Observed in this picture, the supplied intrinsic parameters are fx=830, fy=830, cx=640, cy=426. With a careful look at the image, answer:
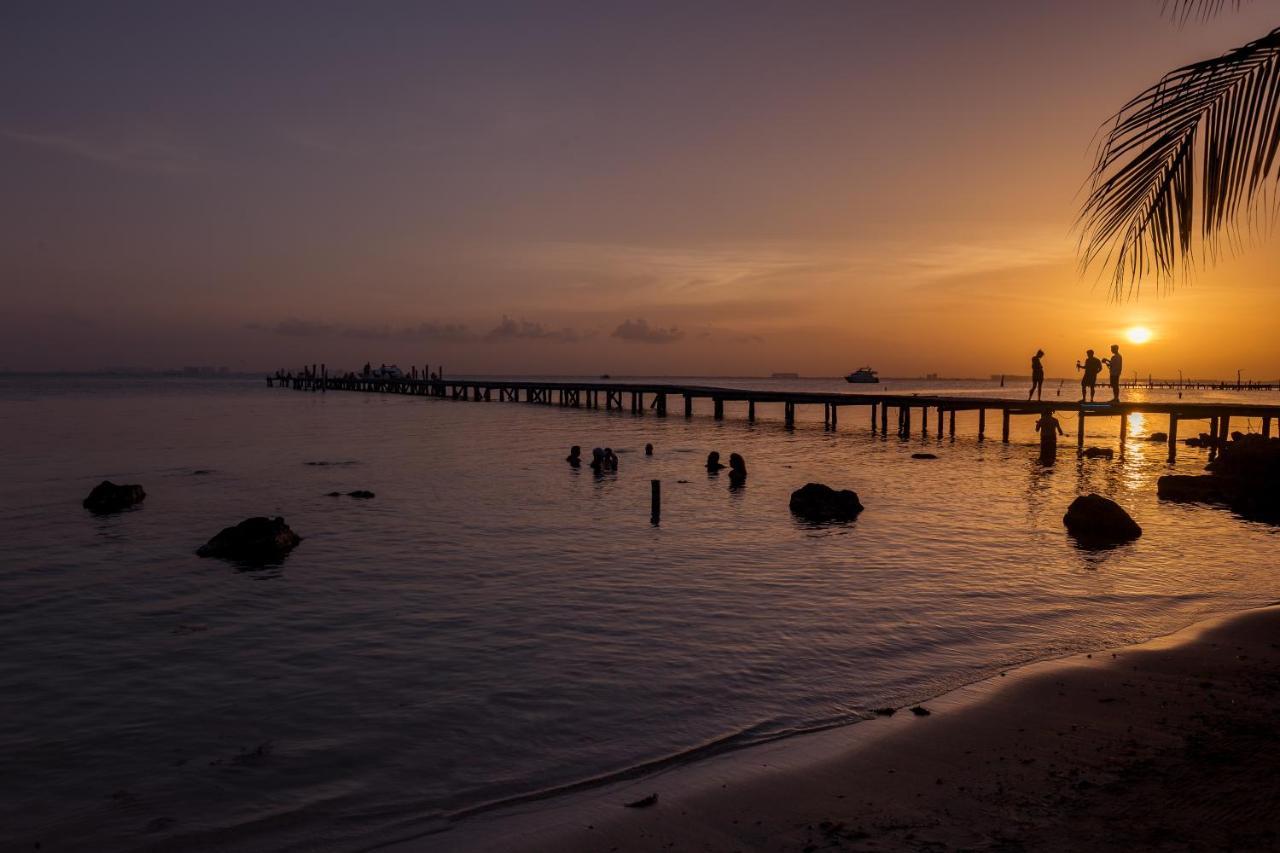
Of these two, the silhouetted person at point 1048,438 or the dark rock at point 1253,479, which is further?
the silhouetted person at point 1048,438

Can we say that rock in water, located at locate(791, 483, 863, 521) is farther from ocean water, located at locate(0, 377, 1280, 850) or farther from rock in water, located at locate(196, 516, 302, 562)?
rock in water, located at locate(196, 516, 302, 562)

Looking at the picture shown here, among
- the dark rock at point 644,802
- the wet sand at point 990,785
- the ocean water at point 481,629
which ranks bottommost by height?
the ocean water at point 481,629

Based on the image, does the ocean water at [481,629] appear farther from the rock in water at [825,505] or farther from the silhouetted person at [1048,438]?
the silhouetted person at [1048,438]

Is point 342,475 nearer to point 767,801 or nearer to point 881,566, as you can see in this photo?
point 881,566

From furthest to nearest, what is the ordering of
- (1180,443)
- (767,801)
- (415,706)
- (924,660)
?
(1180,443)
(924,660)
(415,706)
(767,801)

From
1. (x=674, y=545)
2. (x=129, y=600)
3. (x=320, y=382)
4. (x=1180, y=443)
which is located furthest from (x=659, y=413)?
(x=320, y=382)

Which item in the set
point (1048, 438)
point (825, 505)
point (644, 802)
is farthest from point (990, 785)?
point (1048, 438)

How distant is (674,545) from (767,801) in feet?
33.8

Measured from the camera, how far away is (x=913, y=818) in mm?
5160

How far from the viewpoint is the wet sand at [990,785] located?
191 inches

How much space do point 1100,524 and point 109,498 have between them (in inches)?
886

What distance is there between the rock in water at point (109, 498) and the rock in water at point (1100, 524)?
21.7 m

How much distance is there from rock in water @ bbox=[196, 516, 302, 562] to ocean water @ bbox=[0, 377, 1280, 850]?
41 centimetres

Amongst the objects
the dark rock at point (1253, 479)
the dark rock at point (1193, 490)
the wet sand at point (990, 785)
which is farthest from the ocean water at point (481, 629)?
the dark rock at point (1253, 479)
